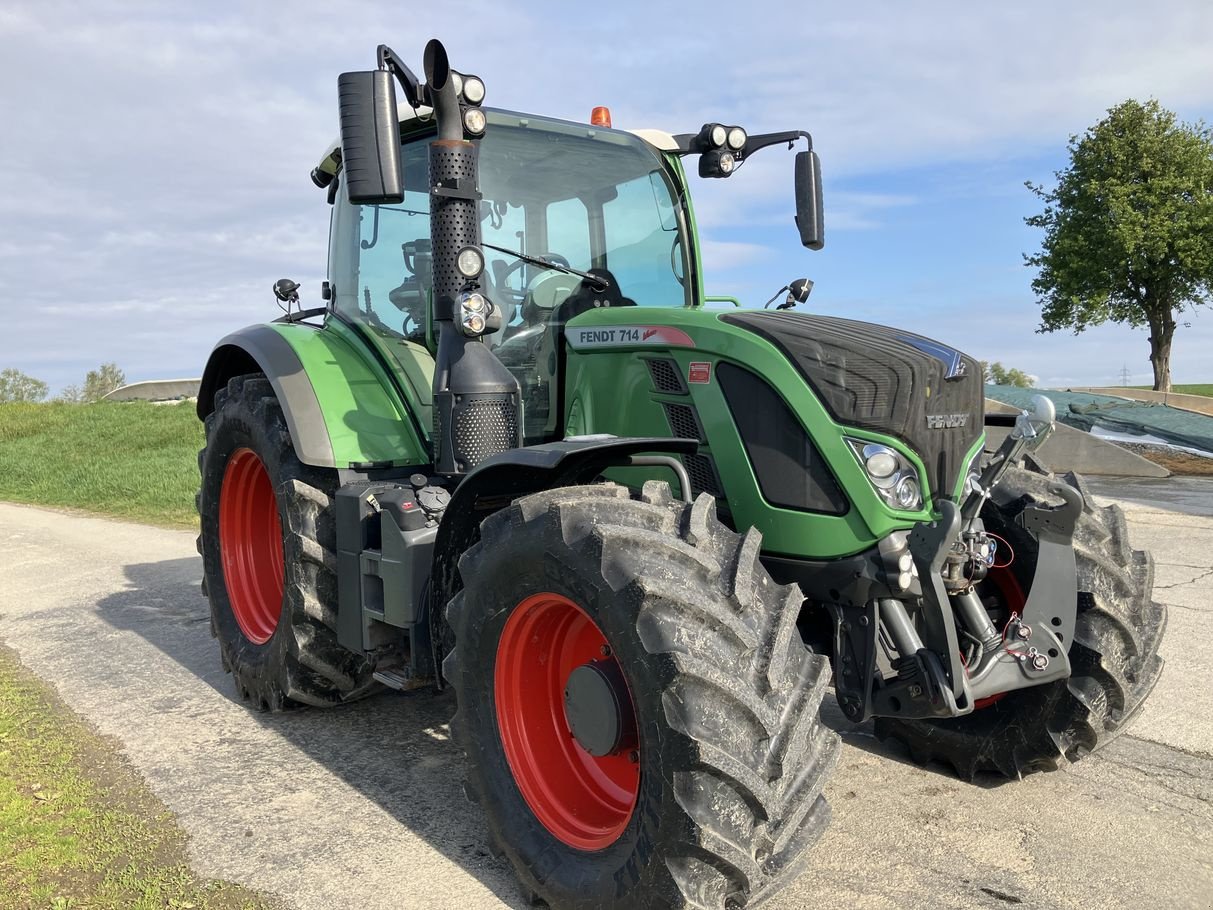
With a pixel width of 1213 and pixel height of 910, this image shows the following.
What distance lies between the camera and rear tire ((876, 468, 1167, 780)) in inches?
133

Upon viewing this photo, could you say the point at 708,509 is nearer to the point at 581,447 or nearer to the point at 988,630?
the point at 581,447

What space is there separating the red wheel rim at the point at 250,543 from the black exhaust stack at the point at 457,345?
1.62m

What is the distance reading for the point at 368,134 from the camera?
120 inches

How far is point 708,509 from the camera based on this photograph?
2.69m

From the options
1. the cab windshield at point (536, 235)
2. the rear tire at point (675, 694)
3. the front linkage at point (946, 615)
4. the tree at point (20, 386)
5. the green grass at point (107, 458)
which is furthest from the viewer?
the tree at point (20, 386)

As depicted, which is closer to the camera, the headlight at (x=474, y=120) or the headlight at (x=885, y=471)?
the headlight at (x=885, y=471)

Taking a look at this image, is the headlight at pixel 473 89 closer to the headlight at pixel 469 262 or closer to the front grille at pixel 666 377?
the headlight at pixel 469 262

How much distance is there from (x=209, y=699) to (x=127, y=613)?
218cm

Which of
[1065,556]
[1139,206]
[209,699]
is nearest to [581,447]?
[1065,556]

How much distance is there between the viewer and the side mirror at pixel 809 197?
14.2 ft

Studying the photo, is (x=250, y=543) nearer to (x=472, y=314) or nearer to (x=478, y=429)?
(x=478, y=429)

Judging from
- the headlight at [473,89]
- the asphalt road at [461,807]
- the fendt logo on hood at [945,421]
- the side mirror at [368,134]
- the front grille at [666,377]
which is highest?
the headlight at [473,89]

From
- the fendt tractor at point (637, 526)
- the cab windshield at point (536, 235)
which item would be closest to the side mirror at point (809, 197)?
the fendt tractor at point (637, 526)

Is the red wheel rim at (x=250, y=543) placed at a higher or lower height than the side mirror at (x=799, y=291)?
lower
